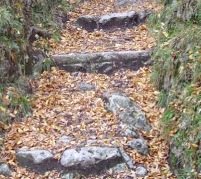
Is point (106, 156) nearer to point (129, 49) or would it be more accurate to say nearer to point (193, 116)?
point (193, 116)

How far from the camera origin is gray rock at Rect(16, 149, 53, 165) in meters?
4.66

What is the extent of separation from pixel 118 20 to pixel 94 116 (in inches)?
143

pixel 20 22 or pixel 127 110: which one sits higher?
pixel 20 22

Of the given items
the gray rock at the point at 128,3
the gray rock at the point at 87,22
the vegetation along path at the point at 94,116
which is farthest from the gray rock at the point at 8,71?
the gray rock at the point at 128,3

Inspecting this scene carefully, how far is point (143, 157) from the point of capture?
15.6 feet

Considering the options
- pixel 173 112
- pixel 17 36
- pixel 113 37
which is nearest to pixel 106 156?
pixel 173 112

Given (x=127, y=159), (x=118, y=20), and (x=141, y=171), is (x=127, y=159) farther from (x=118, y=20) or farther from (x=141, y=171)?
(x=118, y=20)

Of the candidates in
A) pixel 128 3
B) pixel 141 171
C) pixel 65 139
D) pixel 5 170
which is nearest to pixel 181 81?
pixel 141 171

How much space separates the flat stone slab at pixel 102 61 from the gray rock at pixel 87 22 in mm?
1814

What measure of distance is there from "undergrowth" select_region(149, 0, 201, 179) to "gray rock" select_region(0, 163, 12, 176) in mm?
2053

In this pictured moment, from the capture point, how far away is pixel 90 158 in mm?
4590

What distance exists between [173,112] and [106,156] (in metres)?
1.15

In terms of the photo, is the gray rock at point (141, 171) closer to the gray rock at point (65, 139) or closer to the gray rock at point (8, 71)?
the gray rock at point (65, 139)

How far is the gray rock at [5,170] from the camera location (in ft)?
15.0
